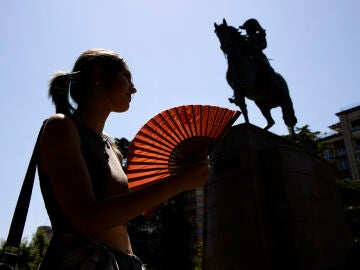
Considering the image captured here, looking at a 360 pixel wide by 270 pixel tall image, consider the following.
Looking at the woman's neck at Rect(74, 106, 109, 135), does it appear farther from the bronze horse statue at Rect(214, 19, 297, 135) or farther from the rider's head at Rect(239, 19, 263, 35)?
the rider's head at Rect(239, 19, 263, 35)

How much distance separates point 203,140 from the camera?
2.18m

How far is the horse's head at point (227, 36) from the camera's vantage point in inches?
451

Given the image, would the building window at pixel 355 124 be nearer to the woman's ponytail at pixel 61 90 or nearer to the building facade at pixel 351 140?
the building facade at pixel 351 140

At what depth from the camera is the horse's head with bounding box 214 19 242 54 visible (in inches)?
451

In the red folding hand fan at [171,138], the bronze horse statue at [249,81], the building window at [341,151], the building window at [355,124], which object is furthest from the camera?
the building window at [341,151]

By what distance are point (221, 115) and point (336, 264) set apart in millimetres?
6588

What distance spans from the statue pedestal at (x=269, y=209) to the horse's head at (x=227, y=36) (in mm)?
3314

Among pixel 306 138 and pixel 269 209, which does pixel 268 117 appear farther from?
pixel 306 138

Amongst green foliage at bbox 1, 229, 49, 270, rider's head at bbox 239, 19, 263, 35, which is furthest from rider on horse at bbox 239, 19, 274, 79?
green foliage at bbox 1, 229, 49, 270

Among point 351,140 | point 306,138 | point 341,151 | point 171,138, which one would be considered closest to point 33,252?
point 306,138

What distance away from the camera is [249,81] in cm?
1083

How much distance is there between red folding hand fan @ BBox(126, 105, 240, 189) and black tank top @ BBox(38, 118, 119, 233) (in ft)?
1.40

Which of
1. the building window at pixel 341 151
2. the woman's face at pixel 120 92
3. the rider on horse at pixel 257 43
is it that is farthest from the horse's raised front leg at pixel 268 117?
the building window at pixel 341 151

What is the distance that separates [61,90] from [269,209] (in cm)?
666
